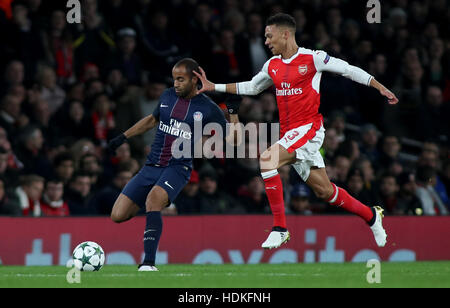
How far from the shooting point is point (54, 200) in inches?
483

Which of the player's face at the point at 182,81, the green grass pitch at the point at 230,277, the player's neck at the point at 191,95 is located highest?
the player's face at the point at 182,81

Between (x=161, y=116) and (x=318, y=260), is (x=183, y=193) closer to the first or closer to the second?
(x=318, y=260)

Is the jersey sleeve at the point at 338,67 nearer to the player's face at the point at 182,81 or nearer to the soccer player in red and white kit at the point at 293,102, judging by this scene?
the soccer player in red and white kit at the point at 293,102

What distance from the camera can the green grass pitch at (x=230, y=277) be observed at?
8.33 m

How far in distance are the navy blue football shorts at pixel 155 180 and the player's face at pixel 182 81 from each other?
0.77 meters

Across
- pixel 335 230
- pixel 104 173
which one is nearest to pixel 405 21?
pixel 335 230

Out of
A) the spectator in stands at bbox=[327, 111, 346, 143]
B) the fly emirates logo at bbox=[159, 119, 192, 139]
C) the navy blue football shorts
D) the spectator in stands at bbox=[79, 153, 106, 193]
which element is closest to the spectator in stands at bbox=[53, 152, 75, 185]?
the spectator in stands at bbox=[79, 153, 106, 193]

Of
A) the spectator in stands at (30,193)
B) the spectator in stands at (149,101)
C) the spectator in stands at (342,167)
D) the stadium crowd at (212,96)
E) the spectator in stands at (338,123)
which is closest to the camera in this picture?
the spectator in stands at (30,193)

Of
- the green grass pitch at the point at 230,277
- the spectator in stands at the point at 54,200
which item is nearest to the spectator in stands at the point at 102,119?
the spectator in stands at the point at 54,200

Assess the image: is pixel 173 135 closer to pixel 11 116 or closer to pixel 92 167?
pixel 92 167

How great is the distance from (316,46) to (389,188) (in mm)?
2942

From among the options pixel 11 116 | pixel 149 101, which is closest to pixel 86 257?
pixel 11 116

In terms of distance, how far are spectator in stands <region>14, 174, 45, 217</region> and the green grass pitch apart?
1541 millimetres

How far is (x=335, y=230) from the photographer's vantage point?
13180 millimetres
